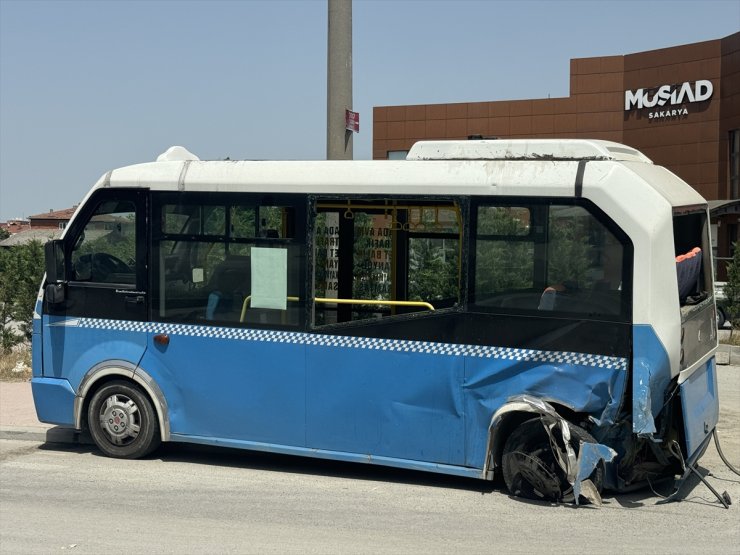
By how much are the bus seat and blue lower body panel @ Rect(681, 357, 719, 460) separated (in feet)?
12.0

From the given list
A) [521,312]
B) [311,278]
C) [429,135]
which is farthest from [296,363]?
[429,135]

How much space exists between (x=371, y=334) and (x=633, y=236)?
2.22m

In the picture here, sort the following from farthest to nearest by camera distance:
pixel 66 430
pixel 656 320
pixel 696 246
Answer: pixel 66 430, pixel 696 246, pixel 656 320

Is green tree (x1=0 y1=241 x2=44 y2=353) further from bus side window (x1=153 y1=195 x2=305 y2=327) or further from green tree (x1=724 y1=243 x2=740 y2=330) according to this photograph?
green tree (x1=724 y1=243 x2=740 y2=330)

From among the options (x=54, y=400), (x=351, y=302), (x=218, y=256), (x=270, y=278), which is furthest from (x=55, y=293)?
(x=351, y=302)

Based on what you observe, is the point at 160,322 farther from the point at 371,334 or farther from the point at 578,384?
the point at 578,384

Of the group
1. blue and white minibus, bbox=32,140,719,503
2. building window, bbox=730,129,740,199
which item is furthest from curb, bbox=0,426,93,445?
building window, bbox=730,129,740,199

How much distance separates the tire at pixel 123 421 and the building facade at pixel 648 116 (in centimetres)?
2472

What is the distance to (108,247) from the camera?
347 inches

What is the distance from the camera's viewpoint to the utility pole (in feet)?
34.3

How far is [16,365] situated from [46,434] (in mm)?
5095

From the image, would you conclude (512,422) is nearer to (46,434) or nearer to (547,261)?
(547,261)

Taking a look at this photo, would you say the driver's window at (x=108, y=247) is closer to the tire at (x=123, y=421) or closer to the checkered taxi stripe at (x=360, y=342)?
the checkered taxi stripe at (x=360, y=342)

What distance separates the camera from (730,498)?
7.45 meters
